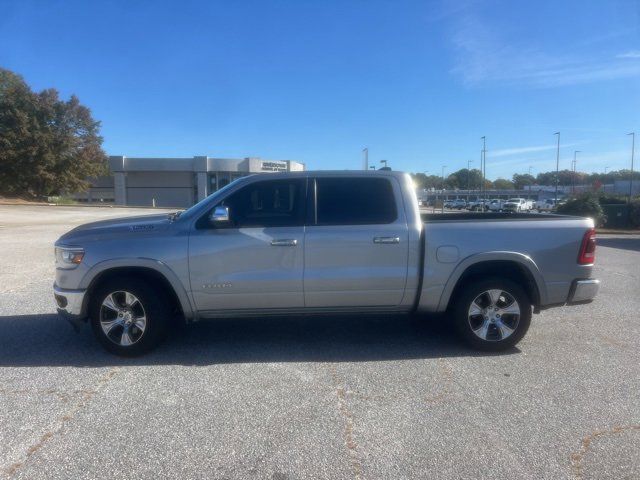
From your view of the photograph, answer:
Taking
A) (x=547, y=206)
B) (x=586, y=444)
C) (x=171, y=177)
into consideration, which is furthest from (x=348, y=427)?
(x=547, y=206)

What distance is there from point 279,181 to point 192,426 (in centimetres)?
270

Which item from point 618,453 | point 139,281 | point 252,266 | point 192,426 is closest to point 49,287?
point 139,281

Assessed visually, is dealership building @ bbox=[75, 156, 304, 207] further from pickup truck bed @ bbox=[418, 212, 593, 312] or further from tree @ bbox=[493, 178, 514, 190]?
tree @ bbox=[493, 178, 514, 190]

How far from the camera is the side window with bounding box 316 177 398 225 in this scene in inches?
213

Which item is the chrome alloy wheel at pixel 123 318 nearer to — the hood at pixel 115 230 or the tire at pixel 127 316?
the tire at pixel 127 316

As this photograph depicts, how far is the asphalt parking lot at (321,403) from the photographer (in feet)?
11.0

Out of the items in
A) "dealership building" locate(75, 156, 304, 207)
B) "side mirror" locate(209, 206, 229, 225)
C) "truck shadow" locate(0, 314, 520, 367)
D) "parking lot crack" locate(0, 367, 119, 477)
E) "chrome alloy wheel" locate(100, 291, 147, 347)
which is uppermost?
"dealership building" locate(75, 156, 304, 207)

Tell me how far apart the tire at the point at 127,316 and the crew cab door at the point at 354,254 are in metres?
1.57

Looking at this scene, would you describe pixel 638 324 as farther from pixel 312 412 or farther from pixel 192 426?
pixel 192 426

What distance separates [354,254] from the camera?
5301mm

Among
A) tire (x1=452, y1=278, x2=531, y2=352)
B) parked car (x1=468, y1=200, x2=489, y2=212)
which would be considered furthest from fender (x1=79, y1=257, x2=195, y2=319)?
parked car (x1=468, y1=200, x2=489, y2=212)

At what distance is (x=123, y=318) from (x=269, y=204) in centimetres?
190

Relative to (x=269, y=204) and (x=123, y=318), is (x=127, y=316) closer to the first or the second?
(x=123, y=318)

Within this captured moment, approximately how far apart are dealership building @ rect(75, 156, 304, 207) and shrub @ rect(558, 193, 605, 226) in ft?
119
